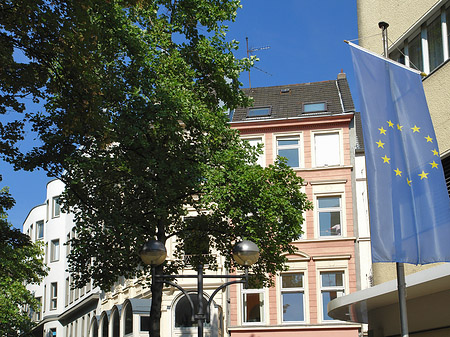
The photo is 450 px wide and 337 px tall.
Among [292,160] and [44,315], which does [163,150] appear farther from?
[44,315]

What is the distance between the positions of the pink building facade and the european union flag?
65.2 feet

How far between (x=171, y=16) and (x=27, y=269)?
1473 cm

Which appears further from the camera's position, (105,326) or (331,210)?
(105,326)

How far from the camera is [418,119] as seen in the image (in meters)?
11.6

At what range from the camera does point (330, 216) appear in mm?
33250

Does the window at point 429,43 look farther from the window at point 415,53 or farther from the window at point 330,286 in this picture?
the window at point 330,286

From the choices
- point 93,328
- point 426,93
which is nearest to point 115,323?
point 93,328

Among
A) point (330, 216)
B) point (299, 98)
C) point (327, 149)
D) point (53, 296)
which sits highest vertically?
point (299, 98)

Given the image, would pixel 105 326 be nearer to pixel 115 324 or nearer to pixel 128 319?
pixel 115 324

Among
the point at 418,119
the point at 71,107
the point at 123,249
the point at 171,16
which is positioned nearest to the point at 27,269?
the point at 123,249

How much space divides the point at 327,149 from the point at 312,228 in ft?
12.8

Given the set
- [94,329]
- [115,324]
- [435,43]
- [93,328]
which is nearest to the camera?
[435,43]

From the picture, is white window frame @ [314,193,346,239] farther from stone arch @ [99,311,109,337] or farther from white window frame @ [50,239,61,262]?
white window frame @ [50,239,61,262]

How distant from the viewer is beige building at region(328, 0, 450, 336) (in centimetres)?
1467
